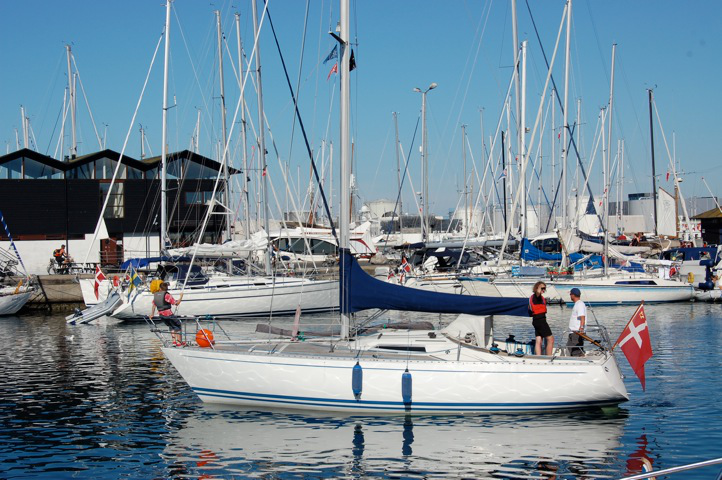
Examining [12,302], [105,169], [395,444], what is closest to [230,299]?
[12,302]

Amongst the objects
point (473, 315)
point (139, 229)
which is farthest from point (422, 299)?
point (139, 229)

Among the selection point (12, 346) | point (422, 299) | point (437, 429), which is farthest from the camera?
point (12, 346)

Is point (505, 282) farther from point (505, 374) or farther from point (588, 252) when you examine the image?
point (505, 374)

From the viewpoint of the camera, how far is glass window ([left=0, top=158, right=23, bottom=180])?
4878cm

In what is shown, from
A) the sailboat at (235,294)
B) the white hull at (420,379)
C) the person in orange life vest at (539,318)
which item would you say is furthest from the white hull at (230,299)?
the person in orange life vest at (539,318)

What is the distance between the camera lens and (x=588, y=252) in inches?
1668

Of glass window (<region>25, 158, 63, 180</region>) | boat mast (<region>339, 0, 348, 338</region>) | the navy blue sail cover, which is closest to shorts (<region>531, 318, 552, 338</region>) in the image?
the navy blue sail cover

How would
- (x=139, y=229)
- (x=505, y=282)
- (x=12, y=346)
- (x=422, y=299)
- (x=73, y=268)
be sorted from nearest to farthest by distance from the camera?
(x=422, y=299) < (x=12, y=346) < (x=505, y=282) < (x=73, y=268) < (x=139, y=229)

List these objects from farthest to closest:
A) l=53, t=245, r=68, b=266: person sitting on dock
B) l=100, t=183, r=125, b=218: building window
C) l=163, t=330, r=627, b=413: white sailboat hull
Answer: l=100, t=183, r=125, b=218: building window → l=53, t=245, r=68, b=266: person sitting on dock → l=163, t=330, r=627, b=413: white sailboat hull

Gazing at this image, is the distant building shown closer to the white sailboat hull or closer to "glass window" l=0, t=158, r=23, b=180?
"glass window" l=0, t=158, r=23, b=180

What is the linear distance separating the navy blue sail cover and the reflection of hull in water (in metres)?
2.14

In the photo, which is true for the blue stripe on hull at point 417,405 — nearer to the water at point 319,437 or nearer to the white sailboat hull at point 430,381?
the white sailboat hull at point 430,381

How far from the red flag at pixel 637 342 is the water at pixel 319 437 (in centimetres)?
104

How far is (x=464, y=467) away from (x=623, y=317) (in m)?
21.3
